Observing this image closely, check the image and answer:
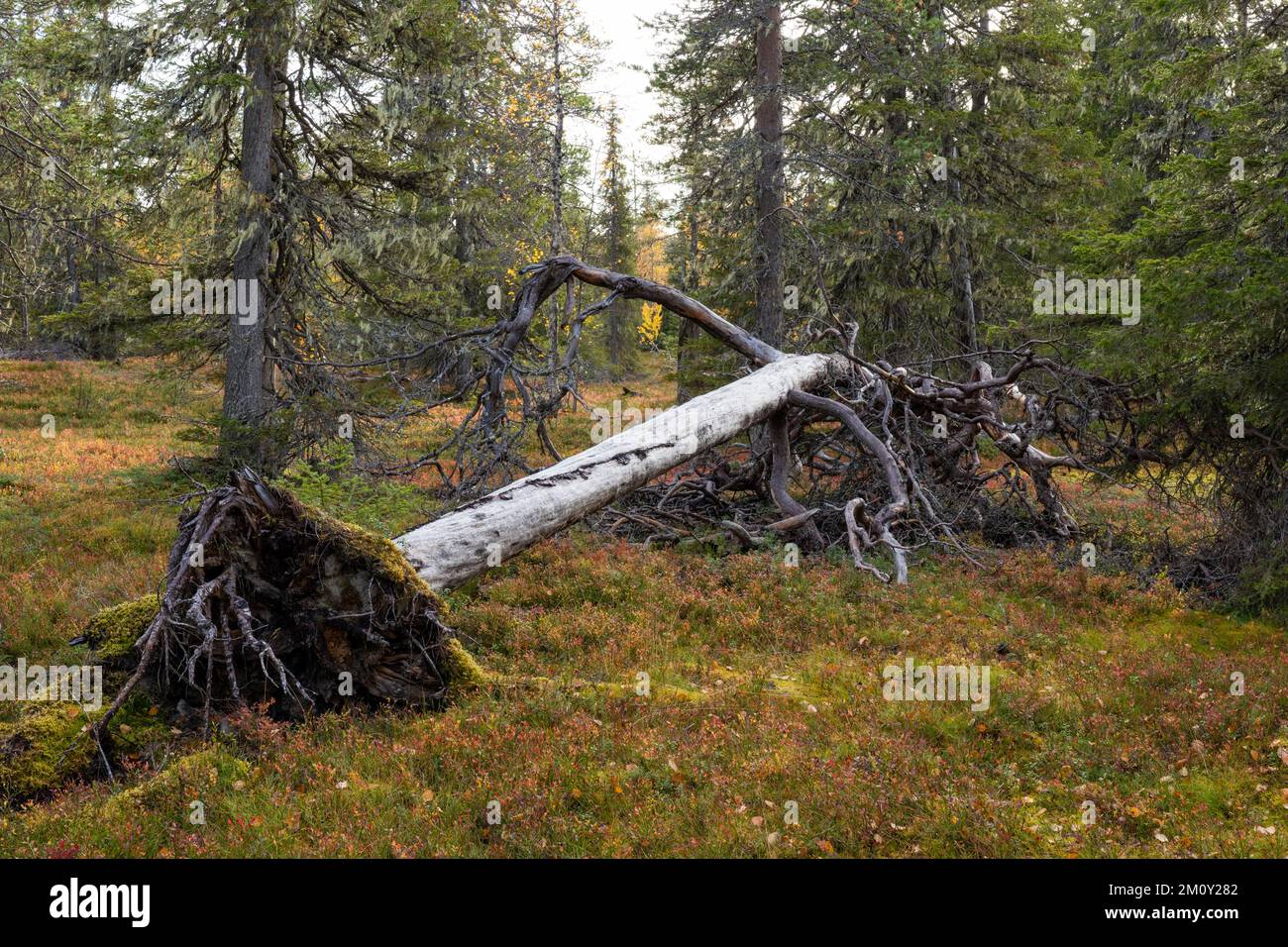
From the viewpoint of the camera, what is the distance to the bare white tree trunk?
7.36 m

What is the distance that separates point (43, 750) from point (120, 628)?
103 centimetres

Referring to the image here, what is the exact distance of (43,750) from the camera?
16.9 feet

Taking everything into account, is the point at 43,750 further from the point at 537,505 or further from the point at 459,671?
the point at 537,505

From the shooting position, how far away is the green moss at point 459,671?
6344 millimetres

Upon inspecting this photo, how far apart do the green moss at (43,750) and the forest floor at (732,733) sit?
0.61 ft

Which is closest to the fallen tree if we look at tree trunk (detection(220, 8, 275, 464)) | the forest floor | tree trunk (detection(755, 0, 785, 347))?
the forest floor

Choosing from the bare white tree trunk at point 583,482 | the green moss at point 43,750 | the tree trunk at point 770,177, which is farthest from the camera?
the tree trunk at point 770,177

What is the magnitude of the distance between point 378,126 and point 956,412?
410 inches

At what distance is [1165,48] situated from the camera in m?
19.6

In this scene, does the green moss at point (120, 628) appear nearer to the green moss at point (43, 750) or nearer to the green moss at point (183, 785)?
the green moss at point (43, 750)

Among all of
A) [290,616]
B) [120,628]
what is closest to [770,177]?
[290,616]

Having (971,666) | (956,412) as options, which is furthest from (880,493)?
(971,666)

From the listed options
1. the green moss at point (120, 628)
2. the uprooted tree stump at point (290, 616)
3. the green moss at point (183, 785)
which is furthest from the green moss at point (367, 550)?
the green moss at point (183, 785)

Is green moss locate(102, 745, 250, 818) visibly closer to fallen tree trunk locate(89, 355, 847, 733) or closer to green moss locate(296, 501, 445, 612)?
fallen tree trunk locate(89, 355, 847, 733)
